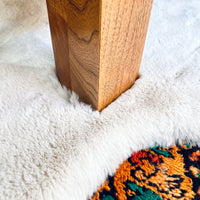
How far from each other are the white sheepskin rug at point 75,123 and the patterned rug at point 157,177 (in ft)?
0.07

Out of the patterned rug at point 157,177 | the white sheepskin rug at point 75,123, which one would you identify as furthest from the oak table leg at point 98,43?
the patterned rug at point 157,177

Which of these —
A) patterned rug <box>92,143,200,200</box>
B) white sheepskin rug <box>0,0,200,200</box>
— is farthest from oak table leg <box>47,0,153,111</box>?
patterned rug <box>92,143,200,200</box>

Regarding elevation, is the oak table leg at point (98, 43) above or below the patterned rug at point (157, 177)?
above

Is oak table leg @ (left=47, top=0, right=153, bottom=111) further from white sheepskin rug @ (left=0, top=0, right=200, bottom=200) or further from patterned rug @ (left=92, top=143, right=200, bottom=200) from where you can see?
patterned rug @ (left=92, top=143, right=200, bottom=200)

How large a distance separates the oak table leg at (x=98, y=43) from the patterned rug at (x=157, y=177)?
16 centimetres

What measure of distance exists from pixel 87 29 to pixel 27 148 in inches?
10.7

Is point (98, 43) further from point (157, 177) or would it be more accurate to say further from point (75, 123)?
point (157, 177)

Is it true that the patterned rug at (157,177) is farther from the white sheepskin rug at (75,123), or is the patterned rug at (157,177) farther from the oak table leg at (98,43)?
the oak table leg at (98,43)

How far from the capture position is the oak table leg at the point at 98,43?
33 cm

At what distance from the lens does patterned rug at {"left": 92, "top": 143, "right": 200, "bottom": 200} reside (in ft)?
1.25

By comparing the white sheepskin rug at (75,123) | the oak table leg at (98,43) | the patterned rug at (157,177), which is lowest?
the patterned rug at (157,177)

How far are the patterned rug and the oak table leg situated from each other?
0.16m

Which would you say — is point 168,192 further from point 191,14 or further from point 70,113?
point 191,14

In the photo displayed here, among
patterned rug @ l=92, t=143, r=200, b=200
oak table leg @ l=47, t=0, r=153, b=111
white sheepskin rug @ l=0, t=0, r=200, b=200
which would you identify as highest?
oak table leg @ l=47, t=0, r=153, b=111
